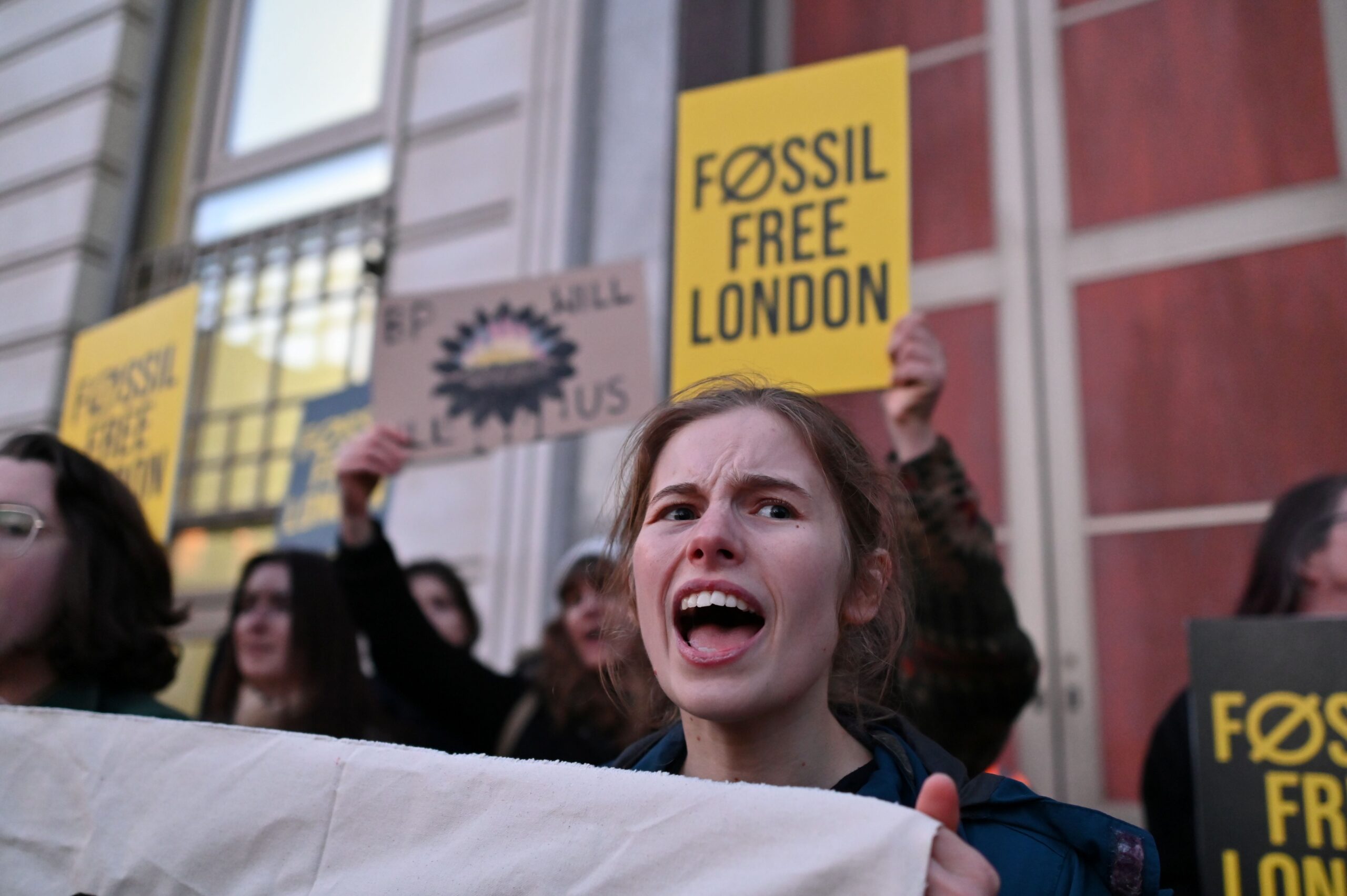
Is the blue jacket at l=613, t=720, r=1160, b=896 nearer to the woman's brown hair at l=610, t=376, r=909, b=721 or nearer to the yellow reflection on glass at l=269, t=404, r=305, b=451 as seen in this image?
the woman's brown hair at l=610, t=376, r=909, b=721

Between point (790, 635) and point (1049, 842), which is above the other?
point (790, 635)

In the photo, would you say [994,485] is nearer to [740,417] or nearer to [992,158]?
[992,158]

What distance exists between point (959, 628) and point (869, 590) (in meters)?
0.67

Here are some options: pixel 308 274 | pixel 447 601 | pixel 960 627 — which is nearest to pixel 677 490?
pixel 960 627

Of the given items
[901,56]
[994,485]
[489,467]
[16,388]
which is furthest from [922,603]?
[16,388]

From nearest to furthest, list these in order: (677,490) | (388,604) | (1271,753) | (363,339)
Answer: (677,490) < (1271,753) < (388,604) < (363,339)

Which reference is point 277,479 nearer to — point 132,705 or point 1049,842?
point 132,705

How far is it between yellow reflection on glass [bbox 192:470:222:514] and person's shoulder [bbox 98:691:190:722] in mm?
4626

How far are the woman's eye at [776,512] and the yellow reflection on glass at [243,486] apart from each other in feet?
18.3

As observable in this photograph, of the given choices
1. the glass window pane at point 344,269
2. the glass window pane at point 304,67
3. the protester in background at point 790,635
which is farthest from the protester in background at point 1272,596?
the glass window pane at point 304,67

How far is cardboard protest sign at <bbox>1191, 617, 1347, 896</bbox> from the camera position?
176 cm

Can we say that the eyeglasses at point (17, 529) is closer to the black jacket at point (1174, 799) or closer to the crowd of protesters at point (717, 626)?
the crowd of protesters at point (717, 626)

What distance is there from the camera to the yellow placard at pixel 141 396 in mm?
3830

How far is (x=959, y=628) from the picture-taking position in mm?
2254
